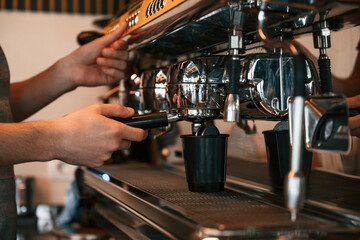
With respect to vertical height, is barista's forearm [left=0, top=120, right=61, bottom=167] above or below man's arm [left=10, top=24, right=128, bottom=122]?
below

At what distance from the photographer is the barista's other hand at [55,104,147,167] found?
88cm

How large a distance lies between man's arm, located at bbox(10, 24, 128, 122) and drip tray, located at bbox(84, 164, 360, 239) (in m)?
0.39

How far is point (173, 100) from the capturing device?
3.04ft

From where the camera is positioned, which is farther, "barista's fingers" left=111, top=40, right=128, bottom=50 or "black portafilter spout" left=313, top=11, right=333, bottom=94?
"barista's fingers" left=111, top=40, right=128, bottom=50

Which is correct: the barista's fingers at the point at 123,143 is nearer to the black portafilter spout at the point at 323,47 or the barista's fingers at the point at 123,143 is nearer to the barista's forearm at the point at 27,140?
the barista's forearm at the point at 27,140

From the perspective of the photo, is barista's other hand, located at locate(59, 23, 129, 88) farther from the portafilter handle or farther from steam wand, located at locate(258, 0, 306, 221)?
steam wand, located at locate(258, 0, 306, 221)

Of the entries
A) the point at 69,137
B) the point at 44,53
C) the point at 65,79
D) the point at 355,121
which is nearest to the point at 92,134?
the point at 69,137

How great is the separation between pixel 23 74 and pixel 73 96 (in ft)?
0.95

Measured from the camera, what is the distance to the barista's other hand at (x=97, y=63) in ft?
4.45

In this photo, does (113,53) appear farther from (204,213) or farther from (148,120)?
(204,213)

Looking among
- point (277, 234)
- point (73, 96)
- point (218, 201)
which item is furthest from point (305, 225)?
point (73, 96)

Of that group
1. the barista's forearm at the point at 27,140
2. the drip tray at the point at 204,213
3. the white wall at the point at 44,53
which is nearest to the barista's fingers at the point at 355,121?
the drip tray at the point at 204,213

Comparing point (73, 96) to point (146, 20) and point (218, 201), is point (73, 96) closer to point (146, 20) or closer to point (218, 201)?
point (146, 20)

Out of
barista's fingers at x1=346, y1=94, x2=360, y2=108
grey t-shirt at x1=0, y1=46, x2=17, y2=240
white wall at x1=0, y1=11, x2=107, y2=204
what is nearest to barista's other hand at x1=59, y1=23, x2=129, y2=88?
grey t-shirt at x1=0, y1=46, x2=17, y2=240
